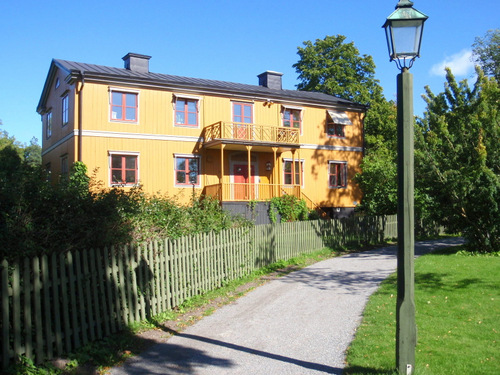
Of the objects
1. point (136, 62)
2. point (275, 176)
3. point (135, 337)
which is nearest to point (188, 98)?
point (136, 62)

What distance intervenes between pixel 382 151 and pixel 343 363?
31.5m

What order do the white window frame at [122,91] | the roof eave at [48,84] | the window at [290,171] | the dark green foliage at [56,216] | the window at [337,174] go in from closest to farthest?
the dark green foliage at [56,216] → the white window frame at [122,91] → the roof eave at [48,84] → the window at [290,171] → the window at [337,174]

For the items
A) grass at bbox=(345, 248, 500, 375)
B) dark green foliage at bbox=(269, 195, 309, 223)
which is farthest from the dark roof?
grass at bbox=(345, 248, 500, 375)

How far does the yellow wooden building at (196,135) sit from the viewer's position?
22.7 metres

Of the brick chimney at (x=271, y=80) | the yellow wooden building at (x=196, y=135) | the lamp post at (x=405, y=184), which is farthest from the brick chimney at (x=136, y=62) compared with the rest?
the lamp post at (x=405, y=184)

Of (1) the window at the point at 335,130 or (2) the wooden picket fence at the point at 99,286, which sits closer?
(2) the wooden picket fence at the point at 99,286

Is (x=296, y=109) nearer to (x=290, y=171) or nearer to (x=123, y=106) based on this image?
(x=290, y=171)

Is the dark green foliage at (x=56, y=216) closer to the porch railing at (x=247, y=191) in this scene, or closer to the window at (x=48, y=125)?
the porch railing at (x=247, y=191)

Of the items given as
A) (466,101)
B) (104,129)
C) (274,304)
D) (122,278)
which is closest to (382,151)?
(466,101)

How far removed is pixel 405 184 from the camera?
5.15 m

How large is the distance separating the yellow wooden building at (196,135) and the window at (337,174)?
0.21ft

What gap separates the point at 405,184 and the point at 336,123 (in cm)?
2556

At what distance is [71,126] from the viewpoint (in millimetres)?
22594

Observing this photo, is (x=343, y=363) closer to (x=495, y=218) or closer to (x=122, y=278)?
(x=122, y=278)
